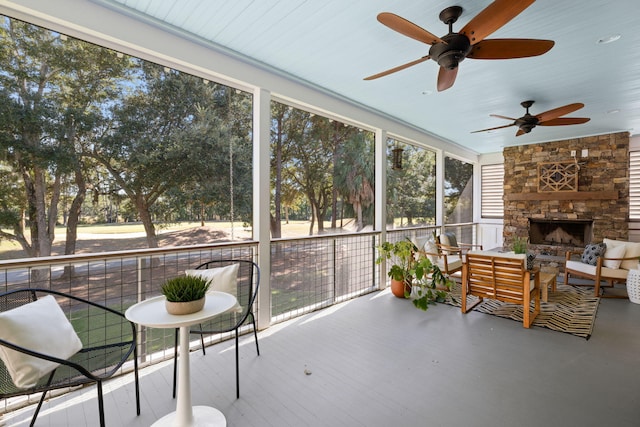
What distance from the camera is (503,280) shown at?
3.35 metres

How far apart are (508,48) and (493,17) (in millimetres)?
418

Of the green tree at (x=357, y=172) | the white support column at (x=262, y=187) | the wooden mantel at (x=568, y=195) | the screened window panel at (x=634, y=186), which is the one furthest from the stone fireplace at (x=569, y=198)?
the white support column at (x=262, y=187)

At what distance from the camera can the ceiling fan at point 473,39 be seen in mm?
1813

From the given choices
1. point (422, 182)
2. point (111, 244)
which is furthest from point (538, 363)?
point (422, 182)

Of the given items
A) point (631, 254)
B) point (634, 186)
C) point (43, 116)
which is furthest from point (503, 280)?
point (634, 186)

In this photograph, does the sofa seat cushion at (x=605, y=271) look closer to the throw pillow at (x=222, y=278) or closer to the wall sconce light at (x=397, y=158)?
the wall sconce light at (x=397, y=158)

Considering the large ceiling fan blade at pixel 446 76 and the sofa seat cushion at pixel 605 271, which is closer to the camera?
the large ceiling fan blade at pixel 446 76

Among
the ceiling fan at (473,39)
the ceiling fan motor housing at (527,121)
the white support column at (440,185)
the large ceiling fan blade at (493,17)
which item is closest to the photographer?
the large ceiling fan blade at (493,17)

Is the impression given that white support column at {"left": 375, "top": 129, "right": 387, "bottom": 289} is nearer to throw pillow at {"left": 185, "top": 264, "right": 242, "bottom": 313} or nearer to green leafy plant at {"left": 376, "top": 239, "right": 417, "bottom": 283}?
green leafy plant at {"left": 376, "top": 239, "right": 417, "bottom": 283}

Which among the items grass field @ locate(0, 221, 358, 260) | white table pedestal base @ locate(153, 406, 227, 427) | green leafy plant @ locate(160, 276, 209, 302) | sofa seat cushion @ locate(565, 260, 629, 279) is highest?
grass field @ locate(0, 221, 358, 260)

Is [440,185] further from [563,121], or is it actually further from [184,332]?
[184,332]

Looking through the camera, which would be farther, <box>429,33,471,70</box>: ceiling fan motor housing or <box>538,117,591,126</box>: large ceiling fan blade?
<box>538,117,591,126</box>: large ceiling fan blade

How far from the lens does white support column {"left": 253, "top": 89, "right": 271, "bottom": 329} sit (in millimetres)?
3125

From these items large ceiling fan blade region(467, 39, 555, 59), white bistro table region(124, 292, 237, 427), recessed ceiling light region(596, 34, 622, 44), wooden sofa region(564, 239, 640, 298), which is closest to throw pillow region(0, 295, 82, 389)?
white bistro table region(124, 292, 237, 427)
